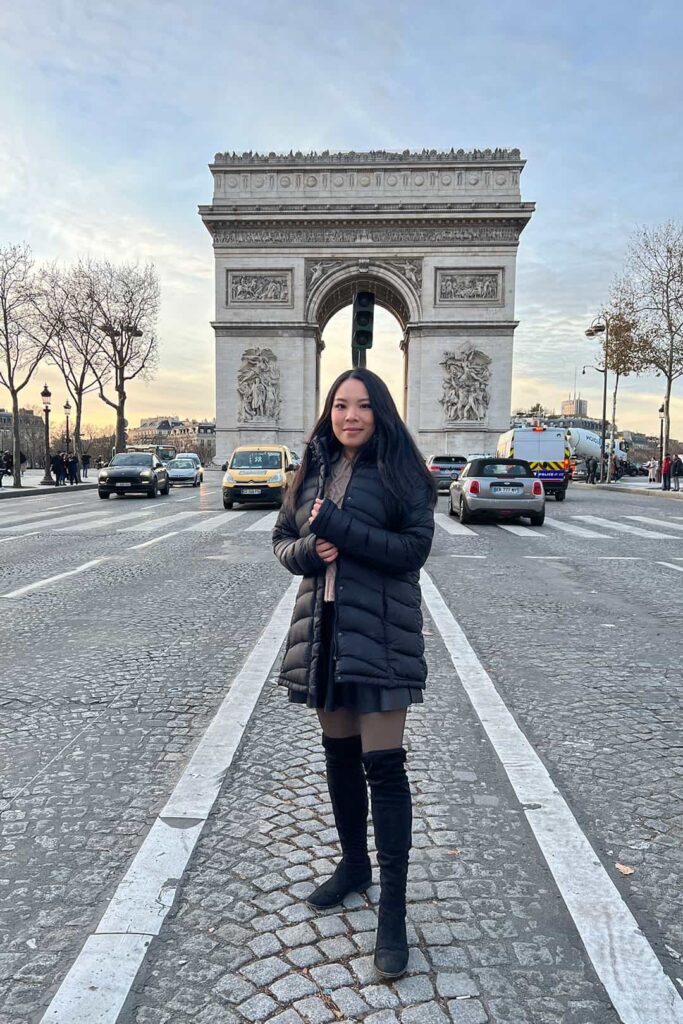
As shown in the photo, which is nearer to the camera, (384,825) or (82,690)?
(384,825)

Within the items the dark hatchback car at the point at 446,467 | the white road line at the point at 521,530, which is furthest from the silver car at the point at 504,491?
the dark hatchback car at the point at 446,467

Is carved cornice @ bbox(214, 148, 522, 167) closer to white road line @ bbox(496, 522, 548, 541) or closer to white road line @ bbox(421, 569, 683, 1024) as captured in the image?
white road line @ bbox(496, 522, 548, 541)

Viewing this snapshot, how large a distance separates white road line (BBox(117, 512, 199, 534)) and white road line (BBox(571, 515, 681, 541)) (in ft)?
28.9

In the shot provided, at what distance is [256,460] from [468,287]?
2734cm

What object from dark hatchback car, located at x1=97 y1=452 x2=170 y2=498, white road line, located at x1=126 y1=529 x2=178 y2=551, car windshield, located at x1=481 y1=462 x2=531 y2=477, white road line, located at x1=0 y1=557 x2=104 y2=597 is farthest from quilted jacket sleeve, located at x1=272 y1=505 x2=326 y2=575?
dark hatchback car, located at x1=97 y1=452 x2=170 y2=498

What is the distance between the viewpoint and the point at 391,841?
2234 millimetres

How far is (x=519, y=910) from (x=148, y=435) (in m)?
182

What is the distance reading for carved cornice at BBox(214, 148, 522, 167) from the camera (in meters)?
43.2

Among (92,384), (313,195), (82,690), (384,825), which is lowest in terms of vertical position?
(82,690)

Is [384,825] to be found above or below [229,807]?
above

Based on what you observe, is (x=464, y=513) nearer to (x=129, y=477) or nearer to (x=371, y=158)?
(x=129, y=477)

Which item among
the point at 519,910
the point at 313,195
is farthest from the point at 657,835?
the point at 313,195

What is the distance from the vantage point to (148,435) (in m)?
178

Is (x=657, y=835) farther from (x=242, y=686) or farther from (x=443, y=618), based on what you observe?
(x=443, y=618)
